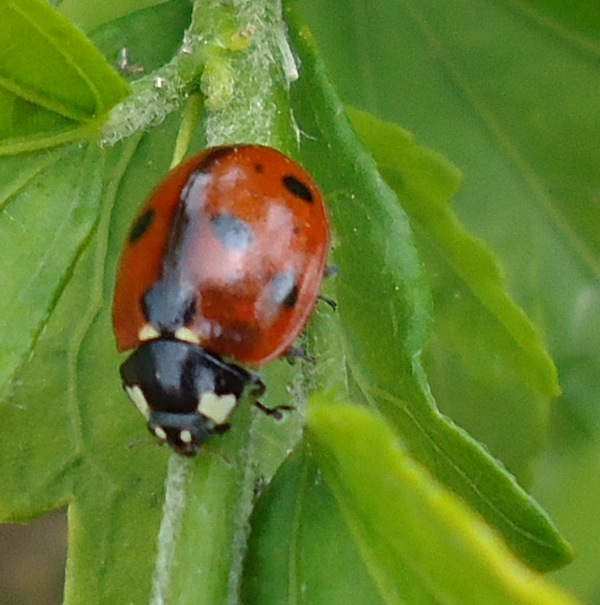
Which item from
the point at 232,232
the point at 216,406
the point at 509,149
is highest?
the point at 232,232

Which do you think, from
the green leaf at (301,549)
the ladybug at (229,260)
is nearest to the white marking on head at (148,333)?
the ladybug at (229,260)

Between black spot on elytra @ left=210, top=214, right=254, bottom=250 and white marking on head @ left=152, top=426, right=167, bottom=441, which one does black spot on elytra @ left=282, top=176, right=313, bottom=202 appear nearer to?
black spot on elytra @ left=210, top=214, right=254, bottom=250

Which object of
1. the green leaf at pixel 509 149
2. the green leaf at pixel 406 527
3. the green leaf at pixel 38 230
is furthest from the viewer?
the green leaf at pixel 509 149

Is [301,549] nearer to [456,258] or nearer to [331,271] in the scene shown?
[331,271]

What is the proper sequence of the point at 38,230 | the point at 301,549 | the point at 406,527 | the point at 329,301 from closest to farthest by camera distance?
1. the point at 406,527
2. the point at 301,549
3. the point at 38,230
4. the point at 329,301

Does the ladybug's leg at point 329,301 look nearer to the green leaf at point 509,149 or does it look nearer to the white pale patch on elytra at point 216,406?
the white pale patch on elytra at point 216,406

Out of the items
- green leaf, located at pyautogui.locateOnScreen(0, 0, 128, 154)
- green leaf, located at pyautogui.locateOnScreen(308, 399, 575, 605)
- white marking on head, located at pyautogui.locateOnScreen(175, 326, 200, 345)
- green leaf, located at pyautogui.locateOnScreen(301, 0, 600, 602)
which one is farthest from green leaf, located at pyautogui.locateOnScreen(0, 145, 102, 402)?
green leaf, located at pyautogui.locateOnScreen(301, 0, 600, 602)

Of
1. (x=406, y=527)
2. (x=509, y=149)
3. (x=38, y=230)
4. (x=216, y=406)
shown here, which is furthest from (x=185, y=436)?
(x=509, y=149)
